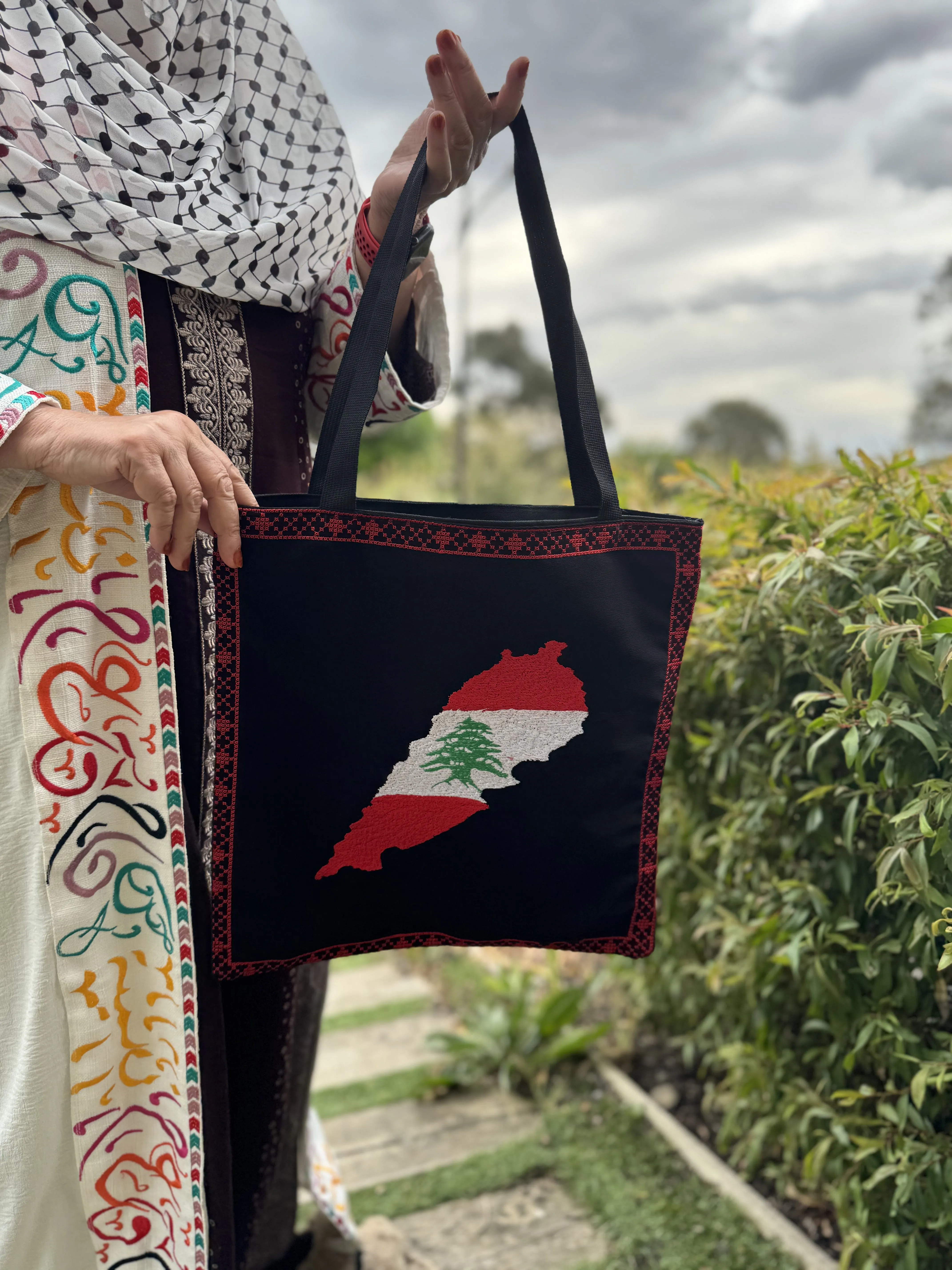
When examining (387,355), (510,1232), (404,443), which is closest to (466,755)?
(387,355)

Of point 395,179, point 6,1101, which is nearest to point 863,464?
point 395,179

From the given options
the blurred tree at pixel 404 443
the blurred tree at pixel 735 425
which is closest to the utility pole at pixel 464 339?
the blurred tree at pixel 404 443

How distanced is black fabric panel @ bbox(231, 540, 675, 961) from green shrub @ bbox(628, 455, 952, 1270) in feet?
1.09

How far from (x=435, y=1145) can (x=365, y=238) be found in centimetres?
207

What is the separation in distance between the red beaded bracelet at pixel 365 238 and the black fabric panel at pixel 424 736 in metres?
0.46

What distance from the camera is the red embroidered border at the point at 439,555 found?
2.80 ft

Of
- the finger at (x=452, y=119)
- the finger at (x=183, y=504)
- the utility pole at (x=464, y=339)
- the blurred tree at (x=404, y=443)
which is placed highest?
the blurred tree at (x=404, y=443)

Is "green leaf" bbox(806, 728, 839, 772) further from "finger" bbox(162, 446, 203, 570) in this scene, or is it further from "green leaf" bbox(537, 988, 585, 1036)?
"green leaf" bbox(537, 988, 585, 1036)

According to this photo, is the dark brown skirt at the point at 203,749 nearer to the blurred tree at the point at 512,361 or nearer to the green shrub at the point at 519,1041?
the green shrub at the point at 519,1041

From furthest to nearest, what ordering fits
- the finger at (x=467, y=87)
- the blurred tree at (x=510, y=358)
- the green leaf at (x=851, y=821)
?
the blurred tree at (x=510, y=358) → the green leaf at (x=851, y=821) → the finger at (x=467, y=87)

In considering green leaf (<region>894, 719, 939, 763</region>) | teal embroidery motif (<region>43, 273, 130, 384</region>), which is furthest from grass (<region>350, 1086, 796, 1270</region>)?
teal embroidery motif (<region>43, 273, 130, 384</region>)

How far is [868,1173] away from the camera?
1.39m

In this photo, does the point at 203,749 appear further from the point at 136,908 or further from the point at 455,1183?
the point at 455,1183

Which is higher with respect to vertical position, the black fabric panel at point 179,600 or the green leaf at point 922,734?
the black fabric panel at point 179,600
